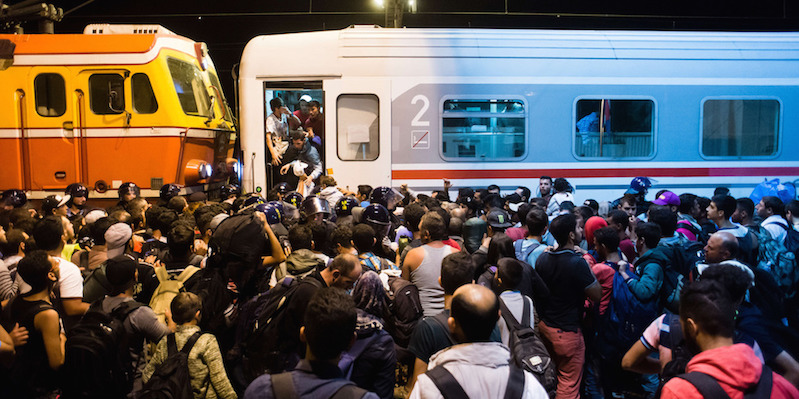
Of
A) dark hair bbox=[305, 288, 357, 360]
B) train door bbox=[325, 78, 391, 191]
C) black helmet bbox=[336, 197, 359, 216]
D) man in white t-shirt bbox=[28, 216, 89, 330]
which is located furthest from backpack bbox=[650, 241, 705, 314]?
train door bbox=[325, 78, 391, 191]

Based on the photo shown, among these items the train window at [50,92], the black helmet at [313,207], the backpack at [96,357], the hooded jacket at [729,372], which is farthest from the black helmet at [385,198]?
the hooded jacket at [729,372]

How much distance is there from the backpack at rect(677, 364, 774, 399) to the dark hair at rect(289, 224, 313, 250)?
280cm

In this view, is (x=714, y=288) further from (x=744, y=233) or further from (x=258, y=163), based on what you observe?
(x=258, y=163)

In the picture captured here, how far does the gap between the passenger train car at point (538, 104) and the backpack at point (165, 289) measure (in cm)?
569

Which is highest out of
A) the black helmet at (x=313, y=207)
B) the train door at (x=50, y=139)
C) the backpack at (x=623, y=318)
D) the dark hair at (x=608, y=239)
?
the train door at (x=50, y=139)

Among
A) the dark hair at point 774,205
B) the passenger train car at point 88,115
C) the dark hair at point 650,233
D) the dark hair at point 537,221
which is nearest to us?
the dark hair at point 650,233

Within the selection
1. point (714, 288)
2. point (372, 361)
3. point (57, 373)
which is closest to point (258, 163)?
point (57, 373)

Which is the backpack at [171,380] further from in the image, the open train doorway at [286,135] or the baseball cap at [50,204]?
the open train doorway at [286,135]

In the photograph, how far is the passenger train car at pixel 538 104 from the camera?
33.1 ft

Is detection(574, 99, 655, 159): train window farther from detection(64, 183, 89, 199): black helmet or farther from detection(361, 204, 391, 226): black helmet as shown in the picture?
detection(64, 183, 89, 199): black helmet

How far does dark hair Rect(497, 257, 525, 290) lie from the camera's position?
13.4 ft

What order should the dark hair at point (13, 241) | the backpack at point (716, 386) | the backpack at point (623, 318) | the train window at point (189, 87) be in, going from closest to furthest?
the backpack at point (716, 386), the backpack at point (623, 318), the dark hair at point (13, 241), the train window at point (189, 87)

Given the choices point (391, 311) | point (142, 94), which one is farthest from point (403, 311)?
point (142, 94)

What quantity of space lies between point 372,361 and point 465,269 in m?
0.77
